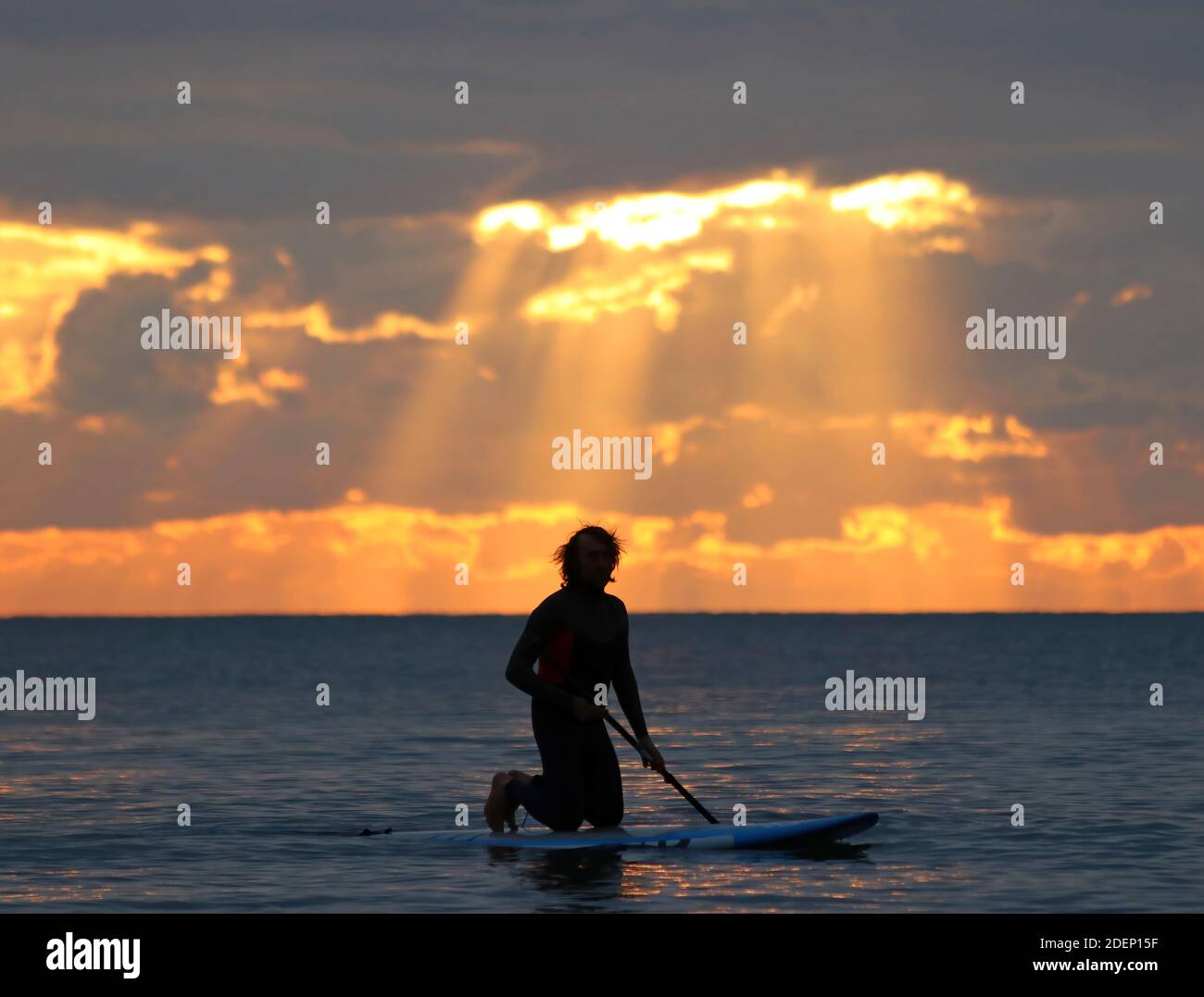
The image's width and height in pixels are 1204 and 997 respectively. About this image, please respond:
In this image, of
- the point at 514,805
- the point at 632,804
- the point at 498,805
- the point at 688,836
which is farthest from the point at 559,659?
the point at 632,804

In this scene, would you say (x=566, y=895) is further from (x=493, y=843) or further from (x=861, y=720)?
(x=861, y=720)

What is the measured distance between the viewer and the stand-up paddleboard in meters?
15.5

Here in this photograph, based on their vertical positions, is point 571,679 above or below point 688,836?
above

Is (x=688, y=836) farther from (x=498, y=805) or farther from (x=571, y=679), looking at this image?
(x=571, y=679)

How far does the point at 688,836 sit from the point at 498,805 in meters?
1.72

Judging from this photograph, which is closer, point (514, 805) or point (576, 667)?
point (576, 667)

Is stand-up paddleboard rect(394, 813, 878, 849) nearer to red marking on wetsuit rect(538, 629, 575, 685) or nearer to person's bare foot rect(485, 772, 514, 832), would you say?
person's bare foot rect(485, 772, 514, 832)

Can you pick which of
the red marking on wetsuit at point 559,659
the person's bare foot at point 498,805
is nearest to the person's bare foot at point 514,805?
the person's bare foot at point 498,805

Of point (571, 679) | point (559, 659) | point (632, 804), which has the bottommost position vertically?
point (632, 804)

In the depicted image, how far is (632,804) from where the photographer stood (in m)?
20.7

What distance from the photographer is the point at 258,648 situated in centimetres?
15112

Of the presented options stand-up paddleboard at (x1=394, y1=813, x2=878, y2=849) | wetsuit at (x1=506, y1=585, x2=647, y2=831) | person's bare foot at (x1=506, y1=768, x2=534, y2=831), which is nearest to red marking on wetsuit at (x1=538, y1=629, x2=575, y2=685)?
wetsuit at (x1=506, y1=585, x2=647, y2=831)

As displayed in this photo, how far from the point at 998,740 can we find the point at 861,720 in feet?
24.0
